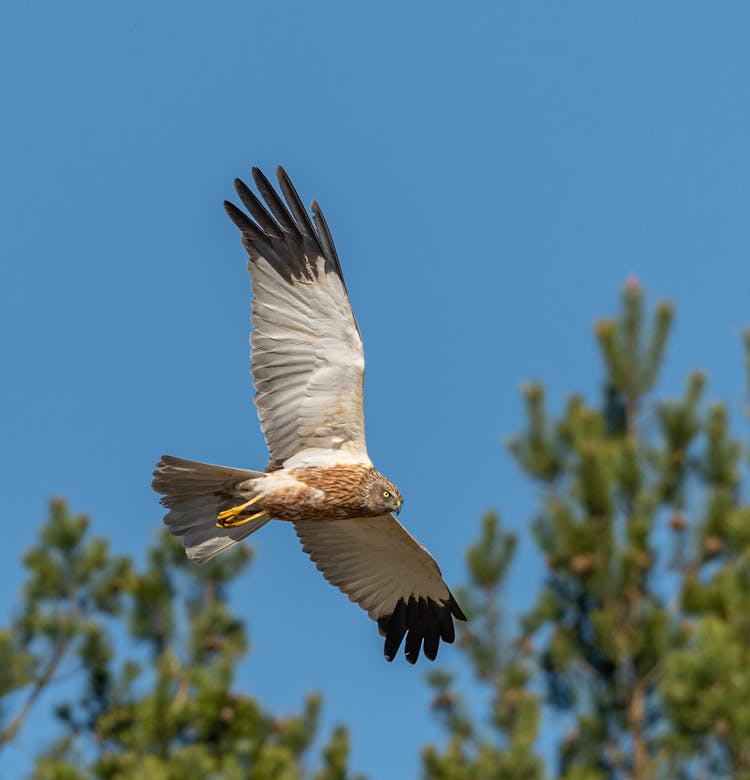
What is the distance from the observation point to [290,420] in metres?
7.96

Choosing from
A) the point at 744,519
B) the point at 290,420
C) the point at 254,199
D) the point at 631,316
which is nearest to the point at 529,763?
the point at 744,519

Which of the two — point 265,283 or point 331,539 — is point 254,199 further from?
point 331,539

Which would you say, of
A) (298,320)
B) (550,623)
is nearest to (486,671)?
(550,623)

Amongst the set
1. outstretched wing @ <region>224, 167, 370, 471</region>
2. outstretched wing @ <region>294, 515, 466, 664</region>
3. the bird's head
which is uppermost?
outstretched wing @ <region>224, 167, 370, 471</region>

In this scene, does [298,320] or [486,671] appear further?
[486,671]

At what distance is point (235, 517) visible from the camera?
7.99 metres

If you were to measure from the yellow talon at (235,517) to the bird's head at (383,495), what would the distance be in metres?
0.59

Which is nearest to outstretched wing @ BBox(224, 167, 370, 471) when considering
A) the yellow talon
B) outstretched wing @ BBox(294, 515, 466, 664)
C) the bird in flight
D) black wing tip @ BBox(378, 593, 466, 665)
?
the bird in flight

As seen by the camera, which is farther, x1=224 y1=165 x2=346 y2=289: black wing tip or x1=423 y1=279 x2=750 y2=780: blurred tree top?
x1=423 y1=279 x2=750 y2=780: blurred tree top

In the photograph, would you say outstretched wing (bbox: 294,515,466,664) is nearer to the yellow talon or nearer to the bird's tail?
the bird's tail

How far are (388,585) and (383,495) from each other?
143 cm

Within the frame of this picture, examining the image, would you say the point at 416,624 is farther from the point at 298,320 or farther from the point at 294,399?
the point at 298,320

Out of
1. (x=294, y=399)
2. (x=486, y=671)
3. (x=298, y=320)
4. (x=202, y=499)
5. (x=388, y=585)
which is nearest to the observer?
(x=298, y=320)

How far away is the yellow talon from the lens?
26.0 feet
